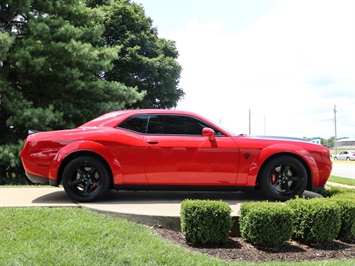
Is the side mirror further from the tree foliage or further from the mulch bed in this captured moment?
the tree foliage

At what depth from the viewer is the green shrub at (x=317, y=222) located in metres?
4.27

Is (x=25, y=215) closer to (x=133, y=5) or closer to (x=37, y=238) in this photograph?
(x=37, y=238)

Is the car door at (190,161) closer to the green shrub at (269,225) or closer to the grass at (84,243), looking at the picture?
the grass at (84,243)

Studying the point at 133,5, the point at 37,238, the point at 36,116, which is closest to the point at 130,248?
the point at 37,238

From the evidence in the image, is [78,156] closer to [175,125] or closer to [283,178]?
[175,125]

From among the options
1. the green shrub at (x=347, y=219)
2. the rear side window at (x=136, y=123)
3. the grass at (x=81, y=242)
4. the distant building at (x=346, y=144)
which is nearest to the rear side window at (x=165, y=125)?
the rear side window at (x=136, y=123)

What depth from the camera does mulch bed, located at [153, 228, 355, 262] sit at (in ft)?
12.9

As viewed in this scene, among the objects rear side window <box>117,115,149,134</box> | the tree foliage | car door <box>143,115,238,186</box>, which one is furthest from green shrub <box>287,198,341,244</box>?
the tree foliage

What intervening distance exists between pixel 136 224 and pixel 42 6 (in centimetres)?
1138

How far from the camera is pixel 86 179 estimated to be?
5.56m

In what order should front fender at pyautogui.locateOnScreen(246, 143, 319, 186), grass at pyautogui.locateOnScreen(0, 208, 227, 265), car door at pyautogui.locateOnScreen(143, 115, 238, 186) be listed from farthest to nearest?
front fender at pyautogui.locateOnScreen(246, 143, 319, 186) < car door at pyautogui.locateOnScreen(143, 115, 238, 186) < grass at pyautogui.locateOnScreen(0, 208, 227, 265)

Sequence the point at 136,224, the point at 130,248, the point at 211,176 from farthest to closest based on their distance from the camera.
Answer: the point at 211,176, the point at 136,224, the point at 130,248

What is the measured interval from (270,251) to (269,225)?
1.05 ft

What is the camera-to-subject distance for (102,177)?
5.48 metres
